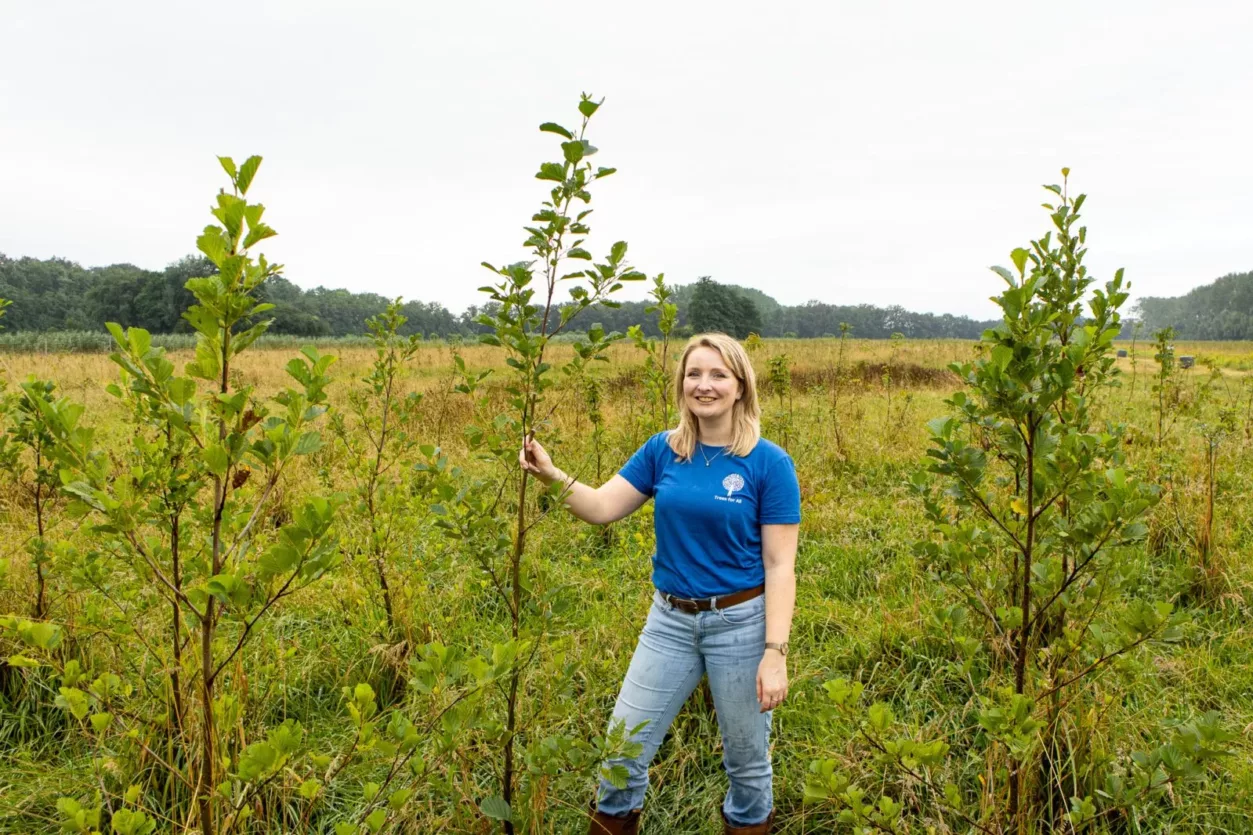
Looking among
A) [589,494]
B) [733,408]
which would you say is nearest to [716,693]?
[589,494]

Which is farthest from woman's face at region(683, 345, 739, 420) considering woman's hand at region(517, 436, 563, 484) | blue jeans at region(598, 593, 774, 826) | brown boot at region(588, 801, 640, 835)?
brown boot at region(588, 801, 640, 835)

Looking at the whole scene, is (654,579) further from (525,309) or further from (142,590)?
(142,590)

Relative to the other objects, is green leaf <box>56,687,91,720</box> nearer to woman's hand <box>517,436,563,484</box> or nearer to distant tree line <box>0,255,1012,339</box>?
woman's hand <box>517,436,563,484</box>

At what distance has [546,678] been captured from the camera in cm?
270

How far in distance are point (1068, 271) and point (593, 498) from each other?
1844mm

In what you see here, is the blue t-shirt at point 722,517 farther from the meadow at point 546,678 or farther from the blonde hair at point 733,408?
the meadow at point 546,678

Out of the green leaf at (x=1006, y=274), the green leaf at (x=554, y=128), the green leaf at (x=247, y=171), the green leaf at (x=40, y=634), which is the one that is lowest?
the green leaf at (x=40, y=634)

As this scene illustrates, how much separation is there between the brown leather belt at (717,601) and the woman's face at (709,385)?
24.4 inches

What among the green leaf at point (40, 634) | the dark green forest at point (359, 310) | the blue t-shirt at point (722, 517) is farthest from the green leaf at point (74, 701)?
the dark green forest at point (359, 310)

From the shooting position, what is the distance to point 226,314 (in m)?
1.30

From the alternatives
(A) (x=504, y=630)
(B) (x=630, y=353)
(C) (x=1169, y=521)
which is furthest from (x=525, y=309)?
(B) (x=630, y=353)

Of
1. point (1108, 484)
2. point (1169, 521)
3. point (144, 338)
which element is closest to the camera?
point (144, 338)

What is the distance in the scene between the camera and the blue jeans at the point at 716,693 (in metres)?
2.18

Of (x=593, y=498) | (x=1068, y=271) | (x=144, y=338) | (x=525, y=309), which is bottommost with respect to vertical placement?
(x=593, y=498)
